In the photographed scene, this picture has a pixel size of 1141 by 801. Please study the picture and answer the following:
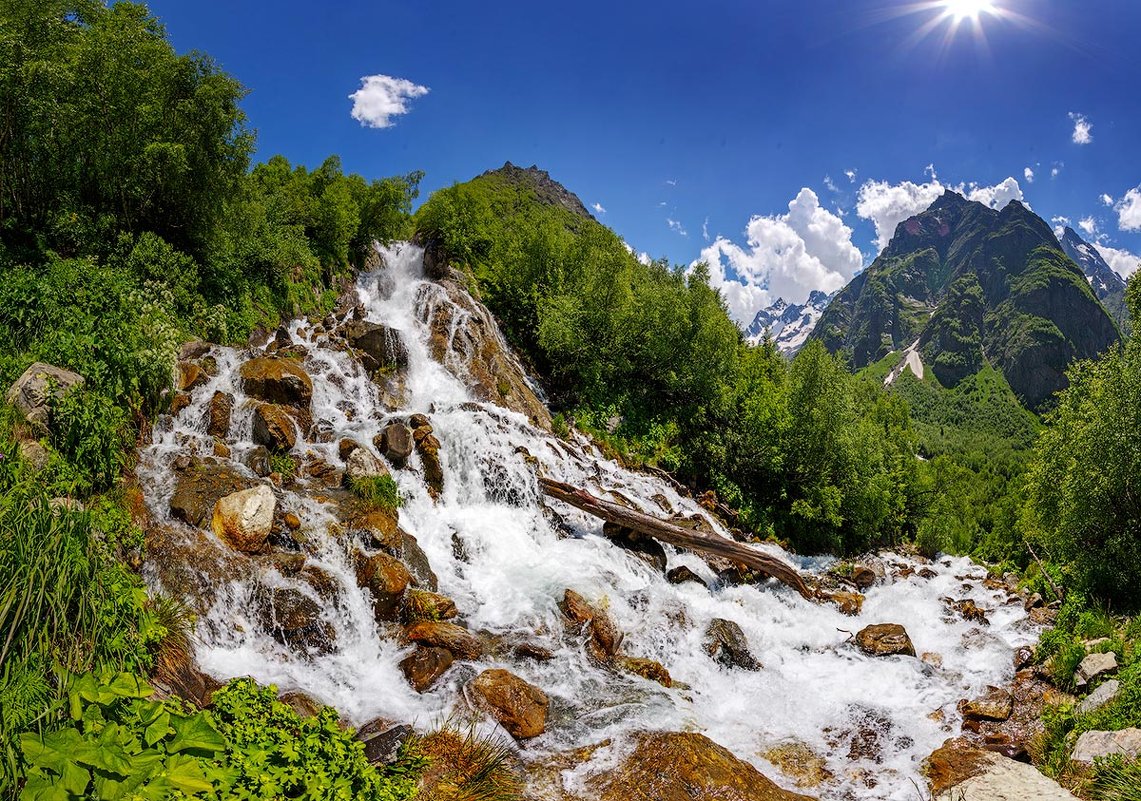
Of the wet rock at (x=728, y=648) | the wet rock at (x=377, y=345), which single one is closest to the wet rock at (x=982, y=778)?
the wet rock at (x=728, y=648)

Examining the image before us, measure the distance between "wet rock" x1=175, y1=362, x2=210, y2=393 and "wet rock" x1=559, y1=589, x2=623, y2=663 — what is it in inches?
568

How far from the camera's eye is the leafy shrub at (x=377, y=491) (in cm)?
1533

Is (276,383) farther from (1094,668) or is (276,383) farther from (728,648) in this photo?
(1094,668)

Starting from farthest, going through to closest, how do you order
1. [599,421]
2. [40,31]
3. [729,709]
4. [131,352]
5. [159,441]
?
[599,421] < [40,31] < [159,441] < [131,352] < [729,709]

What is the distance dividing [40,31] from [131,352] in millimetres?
12615

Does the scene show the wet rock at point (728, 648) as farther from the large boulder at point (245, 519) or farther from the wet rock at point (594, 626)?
the large boulder at point (245, 519)

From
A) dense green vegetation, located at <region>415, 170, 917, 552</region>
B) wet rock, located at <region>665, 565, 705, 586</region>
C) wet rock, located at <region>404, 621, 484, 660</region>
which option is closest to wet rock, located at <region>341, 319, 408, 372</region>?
dense green vegetation, located at <region>415, 170, 917, 552</region>

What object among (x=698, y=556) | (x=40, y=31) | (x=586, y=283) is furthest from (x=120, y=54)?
(x=698, y=556)

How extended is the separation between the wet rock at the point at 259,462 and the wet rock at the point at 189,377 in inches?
169

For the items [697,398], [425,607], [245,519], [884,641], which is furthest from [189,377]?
[697,398]

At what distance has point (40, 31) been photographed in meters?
16.6

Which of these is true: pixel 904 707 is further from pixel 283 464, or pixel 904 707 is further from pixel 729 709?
pixel 283 464

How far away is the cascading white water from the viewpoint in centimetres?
976

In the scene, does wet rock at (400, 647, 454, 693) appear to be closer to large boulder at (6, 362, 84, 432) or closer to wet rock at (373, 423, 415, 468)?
wet rock at (373, 423, 415, 468)
